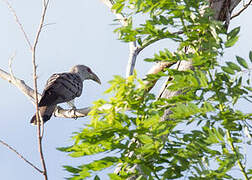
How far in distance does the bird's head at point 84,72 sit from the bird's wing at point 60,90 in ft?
3.93

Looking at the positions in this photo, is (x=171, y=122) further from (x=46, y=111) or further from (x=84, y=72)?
(x=84, y=72)

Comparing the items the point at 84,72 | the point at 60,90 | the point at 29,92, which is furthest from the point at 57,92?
the point at 84,72

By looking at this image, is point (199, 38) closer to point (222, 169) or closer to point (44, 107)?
point (222, 169)

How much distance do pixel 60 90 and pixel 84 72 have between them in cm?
273

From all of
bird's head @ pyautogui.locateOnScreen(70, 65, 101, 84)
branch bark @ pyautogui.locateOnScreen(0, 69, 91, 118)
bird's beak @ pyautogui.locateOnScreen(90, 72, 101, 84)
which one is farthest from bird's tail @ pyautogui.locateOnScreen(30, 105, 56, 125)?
bird's beak @ pyautogui.locateOnScreen(90, 72, 101, 84)

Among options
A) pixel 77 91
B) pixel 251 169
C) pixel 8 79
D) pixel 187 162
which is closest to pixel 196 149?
pixel 187 162

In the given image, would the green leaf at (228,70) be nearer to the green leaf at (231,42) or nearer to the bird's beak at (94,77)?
the green leaf at (231,42)

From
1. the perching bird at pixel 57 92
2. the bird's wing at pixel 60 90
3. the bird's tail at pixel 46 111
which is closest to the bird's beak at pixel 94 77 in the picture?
the perching bird at pixel 57 92

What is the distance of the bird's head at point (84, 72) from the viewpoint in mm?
10180

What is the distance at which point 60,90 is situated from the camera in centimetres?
761

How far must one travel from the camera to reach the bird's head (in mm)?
10180

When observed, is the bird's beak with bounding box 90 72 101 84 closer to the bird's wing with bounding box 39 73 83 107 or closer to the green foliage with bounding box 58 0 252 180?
the bird's wing with bounding box 39 73 83 107

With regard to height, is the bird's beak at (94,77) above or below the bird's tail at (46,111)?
below

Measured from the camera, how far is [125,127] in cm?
226
